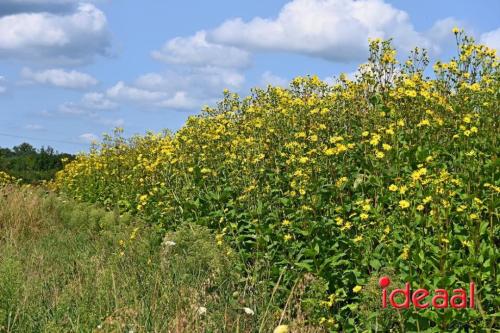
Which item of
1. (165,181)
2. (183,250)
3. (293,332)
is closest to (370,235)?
(293,332)

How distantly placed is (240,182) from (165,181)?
1682mm

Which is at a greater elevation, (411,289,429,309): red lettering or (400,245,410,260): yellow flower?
(400,245,410,260): yellow flower

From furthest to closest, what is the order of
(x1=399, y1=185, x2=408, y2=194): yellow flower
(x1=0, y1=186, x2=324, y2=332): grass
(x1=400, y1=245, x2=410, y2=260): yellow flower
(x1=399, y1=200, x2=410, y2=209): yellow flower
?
(x1=0, y1=186, x2=324, y2=332): grass, (x1=399, y1=185, x2=408, y2=194): yellow flower, (x1=399, y1=200, x2=410, y2=209): yellow flower, (x1=400, y1=245, x2=410, y2=260): yellow flower

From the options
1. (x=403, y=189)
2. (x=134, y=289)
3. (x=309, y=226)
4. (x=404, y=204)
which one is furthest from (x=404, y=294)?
(x=134, y=289)

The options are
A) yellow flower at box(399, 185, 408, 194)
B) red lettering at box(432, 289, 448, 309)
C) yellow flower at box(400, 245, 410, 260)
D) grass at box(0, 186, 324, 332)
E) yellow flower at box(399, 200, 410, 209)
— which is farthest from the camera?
grass at box(0, 186, 324, 332)

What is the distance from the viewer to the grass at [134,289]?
183 inches

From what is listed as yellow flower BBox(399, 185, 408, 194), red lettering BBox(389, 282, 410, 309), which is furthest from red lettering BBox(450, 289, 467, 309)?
yellow flower BBox(399, 185, 408, 194)

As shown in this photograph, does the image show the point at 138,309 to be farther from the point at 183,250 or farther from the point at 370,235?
the point at 370,235

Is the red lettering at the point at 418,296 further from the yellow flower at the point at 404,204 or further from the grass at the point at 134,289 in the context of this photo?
the grass at the point at 134,289

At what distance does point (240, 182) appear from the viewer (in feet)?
21.7

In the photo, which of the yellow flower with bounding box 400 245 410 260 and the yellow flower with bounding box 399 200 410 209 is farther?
the yellow flower with bounding box 399 200 410 209

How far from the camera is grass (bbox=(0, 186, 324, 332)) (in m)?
4.64

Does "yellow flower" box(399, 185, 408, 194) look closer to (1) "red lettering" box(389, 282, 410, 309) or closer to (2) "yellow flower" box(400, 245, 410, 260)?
(2) "yellow flower" box(400, 245, 410, 260)

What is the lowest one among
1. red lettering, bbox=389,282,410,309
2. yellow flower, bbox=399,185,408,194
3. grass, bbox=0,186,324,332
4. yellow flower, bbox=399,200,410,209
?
grass, bbox=0,186,324,332
